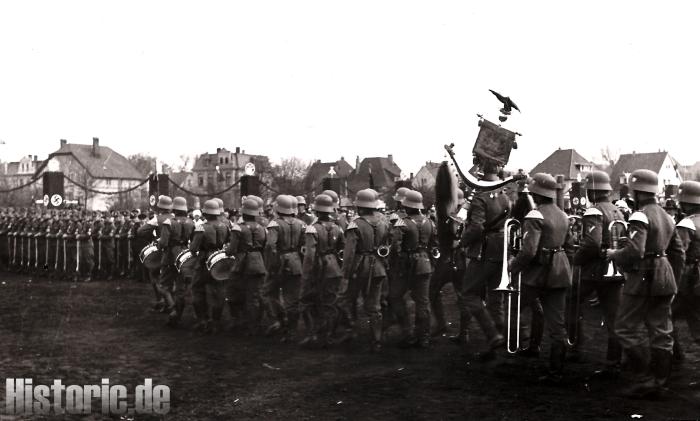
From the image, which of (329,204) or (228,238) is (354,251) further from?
(228,238)

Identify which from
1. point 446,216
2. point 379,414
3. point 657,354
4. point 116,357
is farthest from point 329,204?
point 657,354

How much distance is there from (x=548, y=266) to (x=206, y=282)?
5.44 meters

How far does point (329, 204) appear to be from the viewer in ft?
32.2

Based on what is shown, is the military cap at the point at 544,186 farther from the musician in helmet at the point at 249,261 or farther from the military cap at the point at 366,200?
the musician in helmet at the point at 249,261

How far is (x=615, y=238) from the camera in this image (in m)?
7.58

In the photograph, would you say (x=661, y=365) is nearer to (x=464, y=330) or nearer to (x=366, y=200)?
(x=464, y=330)

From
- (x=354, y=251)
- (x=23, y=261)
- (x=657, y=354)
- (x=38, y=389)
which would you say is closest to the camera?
(x=657, y=354)

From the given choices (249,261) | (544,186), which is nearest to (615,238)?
(544,186)

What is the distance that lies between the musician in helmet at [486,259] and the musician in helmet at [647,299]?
1616 mm

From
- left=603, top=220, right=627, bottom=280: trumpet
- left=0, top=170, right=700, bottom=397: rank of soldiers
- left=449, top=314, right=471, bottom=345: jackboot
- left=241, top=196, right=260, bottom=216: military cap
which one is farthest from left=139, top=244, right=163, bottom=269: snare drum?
left=603, top=220, right=627, bottom=280: trumpet

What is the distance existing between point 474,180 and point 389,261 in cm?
192

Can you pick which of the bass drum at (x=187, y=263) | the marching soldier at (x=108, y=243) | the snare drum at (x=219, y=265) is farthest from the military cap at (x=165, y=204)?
the marching soldier at (x=108, y=243)

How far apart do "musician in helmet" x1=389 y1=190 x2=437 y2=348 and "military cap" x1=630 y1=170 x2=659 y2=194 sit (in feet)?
10.0

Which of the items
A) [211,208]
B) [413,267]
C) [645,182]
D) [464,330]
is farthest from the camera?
[211,208]
